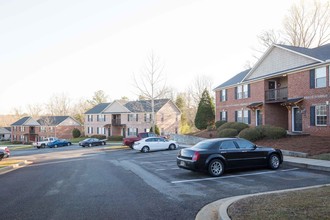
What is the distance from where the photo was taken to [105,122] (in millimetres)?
62594

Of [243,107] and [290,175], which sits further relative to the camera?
[243,107]

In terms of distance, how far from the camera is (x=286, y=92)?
85.6 feet

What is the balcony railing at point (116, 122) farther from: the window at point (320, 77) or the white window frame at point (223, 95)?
the window at point (320, 77)

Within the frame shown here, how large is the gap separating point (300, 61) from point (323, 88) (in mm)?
3694

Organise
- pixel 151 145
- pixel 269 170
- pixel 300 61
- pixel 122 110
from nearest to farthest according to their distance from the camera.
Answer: pixel 269 170, pixel 300 61, pixel 151 145, pixel 122 110

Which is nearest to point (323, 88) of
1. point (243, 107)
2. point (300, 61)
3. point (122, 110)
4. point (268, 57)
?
→ point (300, 61)

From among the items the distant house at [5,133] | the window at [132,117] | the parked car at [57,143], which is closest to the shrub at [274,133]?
the window at [132,117]

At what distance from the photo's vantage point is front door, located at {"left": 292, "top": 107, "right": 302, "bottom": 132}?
79.6 ft

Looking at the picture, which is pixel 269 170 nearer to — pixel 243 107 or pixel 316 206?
pixel 316 206

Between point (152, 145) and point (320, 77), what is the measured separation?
49.2 ft

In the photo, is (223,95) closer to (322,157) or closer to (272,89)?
(272,89)

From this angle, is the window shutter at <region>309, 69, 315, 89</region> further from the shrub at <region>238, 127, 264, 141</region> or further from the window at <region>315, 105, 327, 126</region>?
the shrub at <region>238, 127, 264, 141</region>

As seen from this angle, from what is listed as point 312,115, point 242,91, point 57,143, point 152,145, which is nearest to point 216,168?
point 312,115

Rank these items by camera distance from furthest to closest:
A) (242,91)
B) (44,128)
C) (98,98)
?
(98,98)
(44,128)
(242,91)
